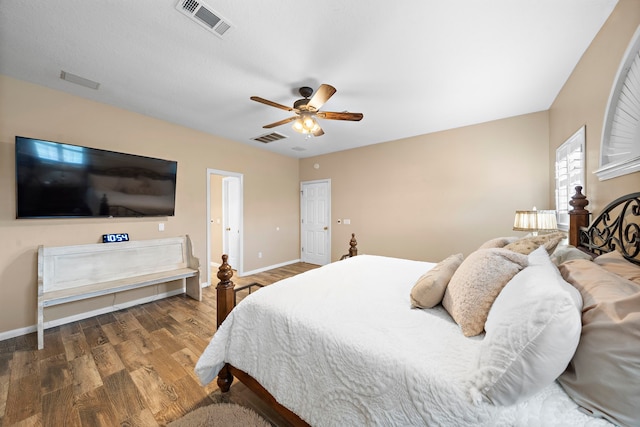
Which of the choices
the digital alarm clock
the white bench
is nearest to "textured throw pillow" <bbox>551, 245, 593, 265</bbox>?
the white bench

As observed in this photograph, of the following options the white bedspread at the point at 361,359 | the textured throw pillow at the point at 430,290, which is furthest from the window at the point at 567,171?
the white bedspread at the point at 361,359

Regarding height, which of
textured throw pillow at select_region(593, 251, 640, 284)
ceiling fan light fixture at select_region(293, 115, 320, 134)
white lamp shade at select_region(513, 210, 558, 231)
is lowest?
textured throw pillow at select_region(593, 251, 640, 284)

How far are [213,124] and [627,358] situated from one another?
4.22m

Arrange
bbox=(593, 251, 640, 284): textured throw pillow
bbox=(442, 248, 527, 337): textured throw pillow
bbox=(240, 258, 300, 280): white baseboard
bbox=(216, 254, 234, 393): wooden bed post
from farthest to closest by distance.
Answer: bbox=(240, 258, 300, 280): white baseboard < bbox=(216, 254, 234, 393): wooden bed post < bbox=(442, 248, 527, 337): textured throw pillow < bbox=(593, 251, 640, 284): textured throw pillow

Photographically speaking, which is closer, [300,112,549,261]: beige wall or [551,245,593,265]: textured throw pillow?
[551,245,593,265]: textured throw pillow

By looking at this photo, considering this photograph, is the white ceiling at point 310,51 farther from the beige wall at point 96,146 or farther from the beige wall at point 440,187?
the beige wall at point 440,187

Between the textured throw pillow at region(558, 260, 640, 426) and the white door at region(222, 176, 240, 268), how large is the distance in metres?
4.61

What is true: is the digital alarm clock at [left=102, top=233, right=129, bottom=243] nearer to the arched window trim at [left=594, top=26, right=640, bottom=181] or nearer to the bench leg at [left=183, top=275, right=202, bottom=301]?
the bench leg at [left=183, top=275, right=202, bottom=301]

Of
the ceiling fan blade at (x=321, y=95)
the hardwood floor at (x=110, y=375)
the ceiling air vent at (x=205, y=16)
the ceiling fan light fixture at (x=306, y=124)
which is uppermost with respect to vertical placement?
the ceiling air vent at (x=205, y=16)

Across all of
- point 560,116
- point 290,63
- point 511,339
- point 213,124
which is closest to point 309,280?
point 511,339

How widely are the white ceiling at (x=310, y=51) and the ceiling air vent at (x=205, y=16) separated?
5 centimetres

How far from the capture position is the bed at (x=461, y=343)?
692mm

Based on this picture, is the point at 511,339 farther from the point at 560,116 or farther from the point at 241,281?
the point at 241,281

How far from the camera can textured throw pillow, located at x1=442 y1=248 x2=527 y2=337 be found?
107 centimetres
